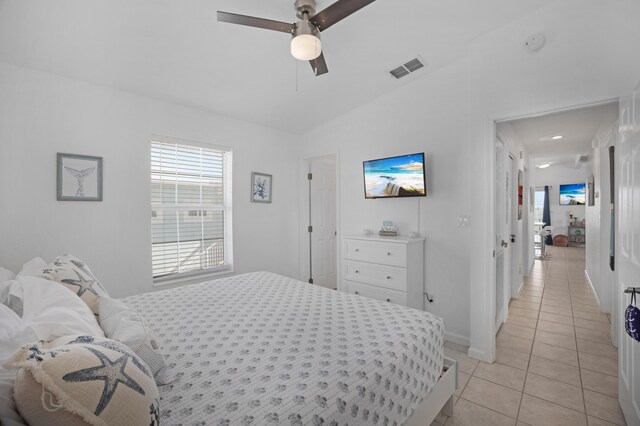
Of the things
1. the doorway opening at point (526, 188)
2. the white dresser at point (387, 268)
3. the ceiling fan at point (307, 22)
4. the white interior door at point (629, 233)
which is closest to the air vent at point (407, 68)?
the doorway opening at point (526, 188)

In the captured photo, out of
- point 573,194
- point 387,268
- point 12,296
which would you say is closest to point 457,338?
point 387,268

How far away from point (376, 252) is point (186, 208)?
218 cm

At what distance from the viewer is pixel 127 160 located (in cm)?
281

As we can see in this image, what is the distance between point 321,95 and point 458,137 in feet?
5.11

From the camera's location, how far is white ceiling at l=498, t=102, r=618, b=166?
3059 mm

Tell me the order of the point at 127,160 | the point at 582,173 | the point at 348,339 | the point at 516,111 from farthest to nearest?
the point at 582,173 < the point at 127,160 < the point at 516,111 < the point at 348,339

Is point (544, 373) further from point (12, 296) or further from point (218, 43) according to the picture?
point (218, 43)

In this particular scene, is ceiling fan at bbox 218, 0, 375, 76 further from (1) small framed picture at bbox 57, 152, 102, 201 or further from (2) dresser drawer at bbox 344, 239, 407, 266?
(2) dresser drawer at bbox 344, 239, 407, 266

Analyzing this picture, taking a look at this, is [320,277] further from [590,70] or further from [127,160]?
[590,70]

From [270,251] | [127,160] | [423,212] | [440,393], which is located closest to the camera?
[440,393]

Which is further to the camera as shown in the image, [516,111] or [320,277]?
[320,277]

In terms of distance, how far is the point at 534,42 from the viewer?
90.2 inches

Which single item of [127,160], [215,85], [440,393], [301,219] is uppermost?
[215,85]

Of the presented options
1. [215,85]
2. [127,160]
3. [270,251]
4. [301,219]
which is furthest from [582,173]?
[127,160]
